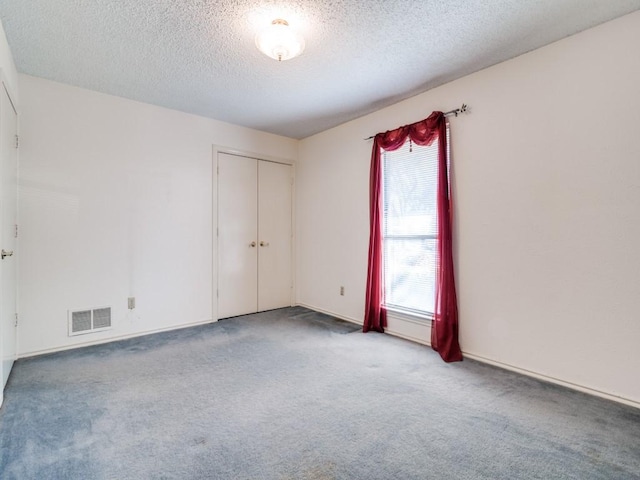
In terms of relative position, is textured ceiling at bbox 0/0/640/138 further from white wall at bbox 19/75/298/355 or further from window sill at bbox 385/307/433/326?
window sill at bbox 385/307/433/326

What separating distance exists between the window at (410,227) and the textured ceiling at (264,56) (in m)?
0.60

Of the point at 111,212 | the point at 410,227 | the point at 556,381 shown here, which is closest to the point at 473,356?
the point at 556,381

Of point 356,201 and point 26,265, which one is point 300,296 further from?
point 26,265

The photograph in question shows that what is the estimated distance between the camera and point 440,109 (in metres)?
3.02

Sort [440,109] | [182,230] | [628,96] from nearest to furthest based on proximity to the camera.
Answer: [628,96] → [440,109] → [182,230]

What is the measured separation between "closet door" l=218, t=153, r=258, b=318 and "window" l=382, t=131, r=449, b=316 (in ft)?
6.09

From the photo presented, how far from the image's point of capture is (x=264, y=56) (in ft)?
8.29

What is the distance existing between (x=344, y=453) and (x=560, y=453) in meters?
1.08

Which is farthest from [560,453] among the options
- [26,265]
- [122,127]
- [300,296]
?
[122,127]

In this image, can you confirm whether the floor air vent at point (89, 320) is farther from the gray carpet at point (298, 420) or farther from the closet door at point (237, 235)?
the closet door at point (237, 235)

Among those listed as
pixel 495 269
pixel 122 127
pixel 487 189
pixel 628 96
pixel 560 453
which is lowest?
pixel 560 453

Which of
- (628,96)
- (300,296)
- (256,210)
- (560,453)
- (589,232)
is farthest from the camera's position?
(300,296)

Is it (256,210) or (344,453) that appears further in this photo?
(256,210)

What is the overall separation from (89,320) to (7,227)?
3.89 ft
